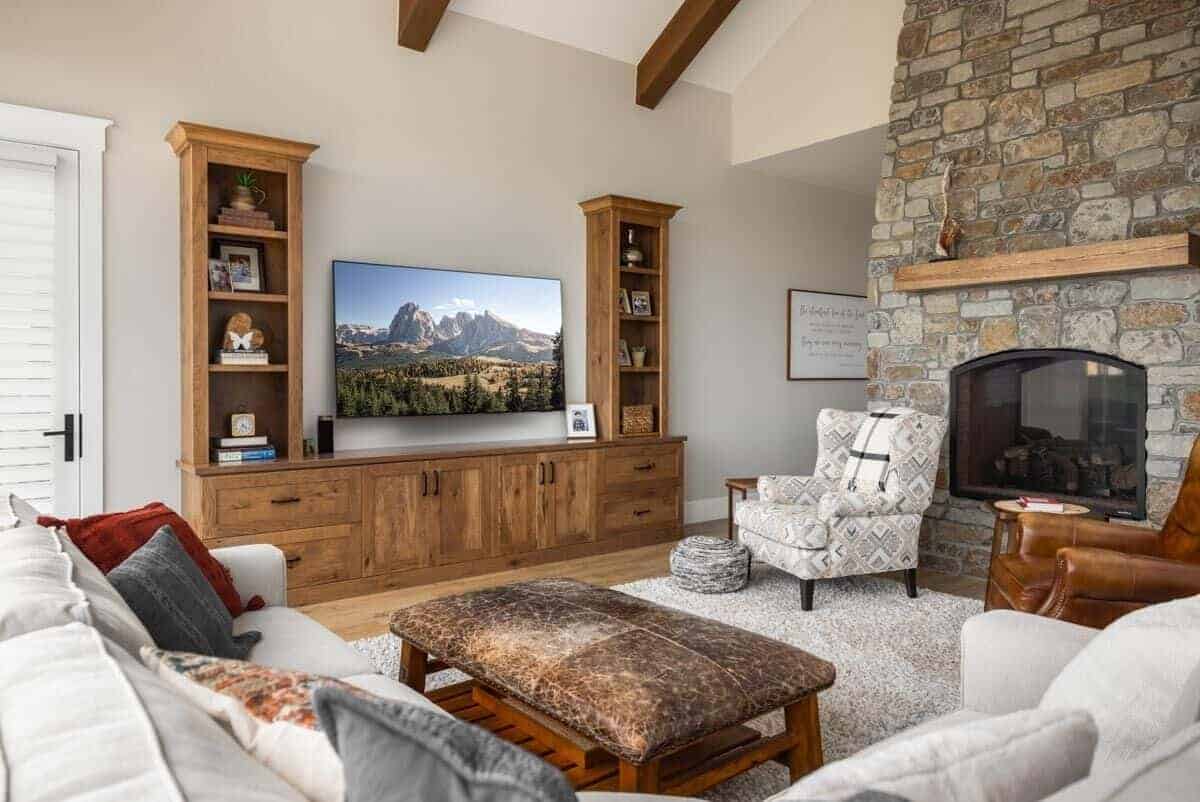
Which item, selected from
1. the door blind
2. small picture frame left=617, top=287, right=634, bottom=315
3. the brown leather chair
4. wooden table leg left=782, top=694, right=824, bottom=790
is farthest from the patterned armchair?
the door blind

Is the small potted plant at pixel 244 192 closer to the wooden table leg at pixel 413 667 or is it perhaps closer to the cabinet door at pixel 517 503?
the cabinet door at pixel 517 503

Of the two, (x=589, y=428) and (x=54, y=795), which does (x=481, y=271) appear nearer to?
(x=589, y=428)

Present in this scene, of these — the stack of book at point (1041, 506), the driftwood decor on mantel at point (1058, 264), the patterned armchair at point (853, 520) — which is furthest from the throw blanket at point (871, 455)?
the driftwood decor on mantel at point (1058, 264)

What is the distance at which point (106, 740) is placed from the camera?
28.9 inches

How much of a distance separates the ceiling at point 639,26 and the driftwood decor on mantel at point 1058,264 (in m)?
2.22

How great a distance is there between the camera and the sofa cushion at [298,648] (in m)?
1.98

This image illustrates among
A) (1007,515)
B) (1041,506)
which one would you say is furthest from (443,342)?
(1041,506)

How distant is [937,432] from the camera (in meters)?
4.21

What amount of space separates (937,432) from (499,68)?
3283mm

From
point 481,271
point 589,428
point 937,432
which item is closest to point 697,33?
point 481,271

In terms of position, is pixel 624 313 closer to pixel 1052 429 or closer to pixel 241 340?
pixel 241 340

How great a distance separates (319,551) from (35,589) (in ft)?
9.69

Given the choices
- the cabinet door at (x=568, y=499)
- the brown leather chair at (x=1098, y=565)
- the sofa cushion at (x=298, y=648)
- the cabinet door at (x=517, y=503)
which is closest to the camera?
the sofa cushion at (x=298, y=648)

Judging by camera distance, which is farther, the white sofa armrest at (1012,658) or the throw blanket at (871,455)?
the throw blanket at (871,455)
